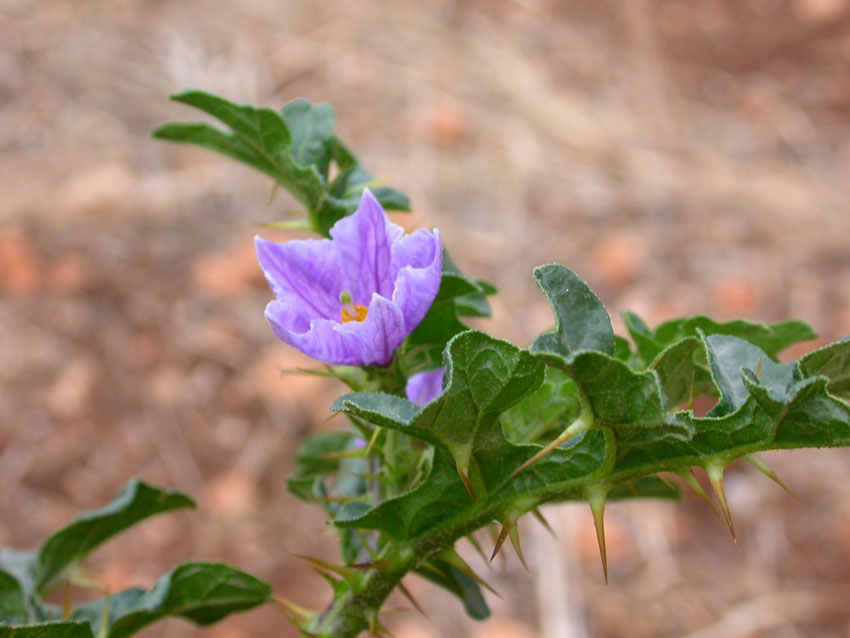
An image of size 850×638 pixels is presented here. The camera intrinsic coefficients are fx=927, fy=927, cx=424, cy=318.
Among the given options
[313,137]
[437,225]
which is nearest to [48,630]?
[313,137]

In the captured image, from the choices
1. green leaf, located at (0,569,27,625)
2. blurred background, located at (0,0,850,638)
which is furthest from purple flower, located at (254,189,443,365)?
blurred background, located at (0,0,850,638)

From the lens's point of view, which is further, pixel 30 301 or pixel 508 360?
pixel 30 301

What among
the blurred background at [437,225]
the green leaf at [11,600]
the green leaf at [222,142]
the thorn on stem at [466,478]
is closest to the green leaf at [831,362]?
the thorn on stem at [466,478]

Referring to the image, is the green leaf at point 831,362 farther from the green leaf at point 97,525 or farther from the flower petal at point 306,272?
the green leaf at point 97,525

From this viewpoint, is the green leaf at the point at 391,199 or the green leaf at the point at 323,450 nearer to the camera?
the green leaf at the point at 391,199

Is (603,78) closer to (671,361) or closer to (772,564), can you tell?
(772,564)

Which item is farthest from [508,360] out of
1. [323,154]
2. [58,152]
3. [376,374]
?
[58,152]
